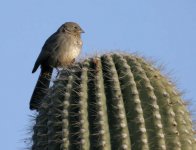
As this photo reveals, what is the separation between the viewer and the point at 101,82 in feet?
14.5

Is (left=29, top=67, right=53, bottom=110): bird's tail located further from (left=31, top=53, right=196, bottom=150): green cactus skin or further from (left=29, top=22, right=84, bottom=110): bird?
(left=31, top=53, right=196, bottom=150): green cactus skin

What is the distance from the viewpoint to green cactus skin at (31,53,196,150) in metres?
4.02

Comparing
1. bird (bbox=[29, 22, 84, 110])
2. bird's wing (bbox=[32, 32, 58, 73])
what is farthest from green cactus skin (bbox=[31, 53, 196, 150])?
bird's wing (bbox=[32, 32, 58, 73])

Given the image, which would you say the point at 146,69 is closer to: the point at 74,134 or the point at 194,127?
the point at 194,127

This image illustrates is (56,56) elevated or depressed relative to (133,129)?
elevated

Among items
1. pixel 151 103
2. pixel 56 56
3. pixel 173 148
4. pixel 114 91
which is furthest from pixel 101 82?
pixel 56 56

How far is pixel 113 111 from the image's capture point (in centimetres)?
414

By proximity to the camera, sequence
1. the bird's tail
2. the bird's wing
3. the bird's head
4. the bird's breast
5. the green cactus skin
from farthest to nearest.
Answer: the bird's head, the bird's wing, the bird's breast, the bird's tail, the green cactus skin

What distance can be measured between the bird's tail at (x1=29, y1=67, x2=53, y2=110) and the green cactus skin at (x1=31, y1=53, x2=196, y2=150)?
783 mm

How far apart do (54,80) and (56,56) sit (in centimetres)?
272

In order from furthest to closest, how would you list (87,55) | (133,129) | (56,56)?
1. (56,56)
2. (87,55)
3. (133,129)

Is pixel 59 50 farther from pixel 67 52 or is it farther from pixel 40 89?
pixel 40 89

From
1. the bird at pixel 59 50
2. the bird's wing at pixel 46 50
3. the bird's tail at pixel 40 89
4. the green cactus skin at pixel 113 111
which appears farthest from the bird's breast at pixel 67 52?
the green cactus skin at pixel 113 111

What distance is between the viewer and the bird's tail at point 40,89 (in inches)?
228
